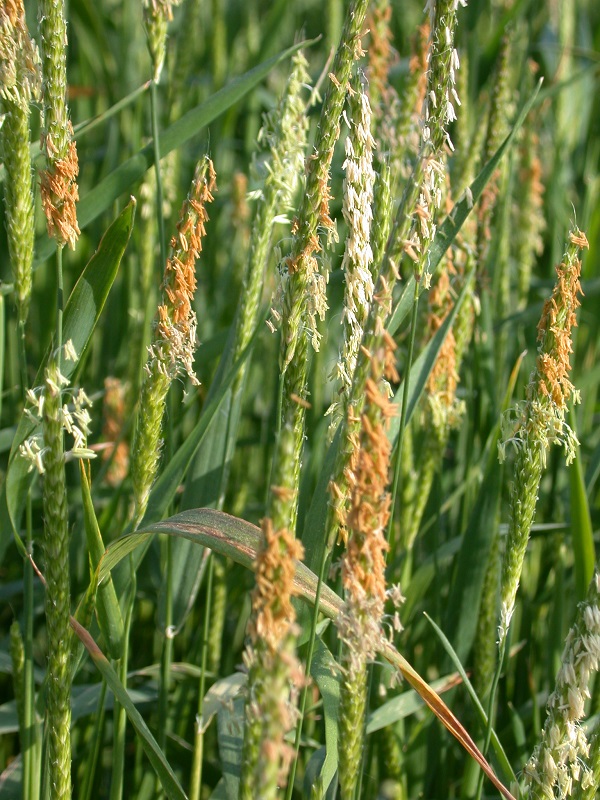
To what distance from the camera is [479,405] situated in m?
1.76

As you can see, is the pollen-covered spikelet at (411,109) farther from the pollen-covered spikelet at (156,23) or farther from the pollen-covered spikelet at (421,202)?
the pollen-covered spikelet at (421,202)

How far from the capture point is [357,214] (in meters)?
0.90

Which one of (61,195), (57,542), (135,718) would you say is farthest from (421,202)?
(135,718)

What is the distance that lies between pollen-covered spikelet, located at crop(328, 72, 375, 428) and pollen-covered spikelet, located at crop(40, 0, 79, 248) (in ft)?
0.92

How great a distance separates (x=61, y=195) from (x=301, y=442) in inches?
13.9

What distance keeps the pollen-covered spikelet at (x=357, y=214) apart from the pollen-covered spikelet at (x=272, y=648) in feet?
1.00

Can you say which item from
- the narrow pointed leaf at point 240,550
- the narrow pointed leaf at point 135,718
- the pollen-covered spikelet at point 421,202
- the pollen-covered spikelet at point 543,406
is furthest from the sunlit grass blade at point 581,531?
the narrow pointed leaf at point 135,718

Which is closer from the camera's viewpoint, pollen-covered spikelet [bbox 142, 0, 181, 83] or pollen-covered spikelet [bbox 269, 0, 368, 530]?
pollen-covered spikelet [bbox 269, 0, 368, 530]

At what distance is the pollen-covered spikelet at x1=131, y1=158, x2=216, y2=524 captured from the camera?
959 millimetres

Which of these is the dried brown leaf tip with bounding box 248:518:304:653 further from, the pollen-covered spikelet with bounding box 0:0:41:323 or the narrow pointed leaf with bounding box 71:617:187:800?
the pollen-covered spikelet with bounding box 0:0:41:323

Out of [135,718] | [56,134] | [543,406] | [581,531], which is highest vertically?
[56,134]

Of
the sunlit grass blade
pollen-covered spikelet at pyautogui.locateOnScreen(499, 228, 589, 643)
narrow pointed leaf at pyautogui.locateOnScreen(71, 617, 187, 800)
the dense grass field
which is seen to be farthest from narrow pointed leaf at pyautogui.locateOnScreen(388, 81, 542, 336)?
narrow pointed leaf at pyautogui.locateOnScreen(71, 617, 187, 800)

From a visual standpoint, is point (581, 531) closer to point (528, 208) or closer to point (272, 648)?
point (272, 648)

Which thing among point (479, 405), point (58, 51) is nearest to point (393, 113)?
point (479, 405)
